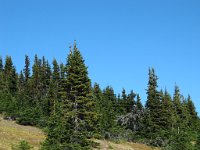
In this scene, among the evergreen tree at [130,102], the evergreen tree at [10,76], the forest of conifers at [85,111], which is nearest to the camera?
the forest of conifers at [85,111]

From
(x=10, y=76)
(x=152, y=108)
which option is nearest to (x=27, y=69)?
(x=10, y=76)

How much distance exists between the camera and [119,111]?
103500 mm

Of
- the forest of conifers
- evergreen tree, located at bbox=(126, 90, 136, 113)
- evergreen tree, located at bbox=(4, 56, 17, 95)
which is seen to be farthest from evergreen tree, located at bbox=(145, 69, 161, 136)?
evergreen tree, located at bbox=(4, 56, 17, 95)

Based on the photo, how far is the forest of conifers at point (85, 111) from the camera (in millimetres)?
37075

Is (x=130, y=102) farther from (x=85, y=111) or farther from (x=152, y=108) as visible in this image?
(x=85, y=111)

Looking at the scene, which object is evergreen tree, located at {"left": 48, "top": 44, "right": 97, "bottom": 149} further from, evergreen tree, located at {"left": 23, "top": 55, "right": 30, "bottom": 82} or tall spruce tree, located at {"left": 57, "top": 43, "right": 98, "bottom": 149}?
evergreen tree, located at {"left": 23, "top": 55, "right": 30, "bottom": 82}

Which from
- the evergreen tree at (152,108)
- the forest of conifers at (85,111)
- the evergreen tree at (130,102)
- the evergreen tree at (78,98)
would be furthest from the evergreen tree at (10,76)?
the evergreen tree at (78,98)

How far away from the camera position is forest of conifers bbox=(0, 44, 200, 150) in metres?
37.1

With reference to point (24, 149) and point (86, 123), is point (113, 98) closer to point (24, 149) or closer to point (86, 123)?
point (86, 123)

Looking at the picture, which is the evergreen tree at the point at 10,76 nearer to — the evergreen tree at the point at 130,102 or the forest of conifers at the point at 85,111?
the forest of conifers at the point at 85,111

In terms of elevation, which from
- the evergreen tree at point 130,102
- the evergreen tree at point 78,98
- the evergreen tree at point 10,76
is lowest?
the evergreen tree at point 78,98

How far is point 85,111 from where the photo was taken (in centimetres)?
3894

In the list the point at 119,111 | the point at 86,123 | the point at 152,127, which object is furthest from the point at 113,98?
the point at 86,123

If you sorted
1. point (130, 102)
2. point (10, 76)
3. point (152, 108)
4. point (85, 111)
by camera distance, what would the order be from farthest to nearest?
point (10, 76) < point (130, 102) < point (152, 108) < point (85, 111)
